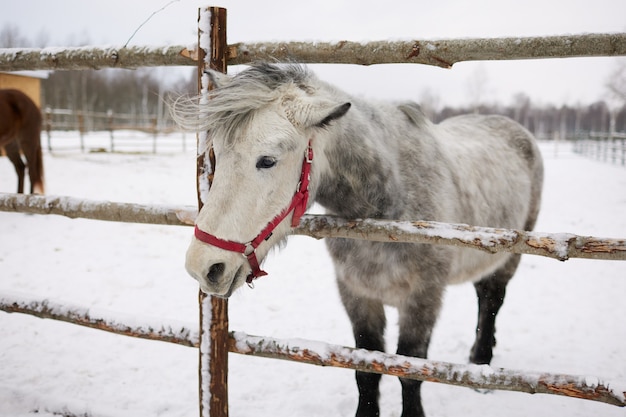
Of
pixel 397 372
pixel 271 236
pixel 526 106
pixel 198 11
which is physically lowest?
pixel 397 372

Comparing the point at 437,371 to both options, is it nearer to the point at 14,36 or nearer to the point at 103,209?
the point at 103,209

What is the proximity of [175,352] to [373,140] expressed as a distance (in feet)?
8.58

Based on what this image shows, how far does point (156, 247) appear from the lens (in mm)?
6344

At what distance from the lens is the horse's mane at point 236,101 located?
1668 mm

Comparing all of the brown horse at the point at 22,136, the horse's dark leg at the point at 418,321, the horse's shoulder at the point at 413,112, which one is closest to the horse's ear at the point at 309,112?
the horse's shoulder at the point at 413,112

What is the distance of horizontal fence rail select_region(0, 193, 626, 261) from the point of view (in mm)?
1579

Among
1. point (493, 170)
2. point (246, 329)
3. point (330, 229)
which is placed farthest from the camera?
point (246, 329)

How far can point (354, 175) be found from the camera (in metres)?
2.05

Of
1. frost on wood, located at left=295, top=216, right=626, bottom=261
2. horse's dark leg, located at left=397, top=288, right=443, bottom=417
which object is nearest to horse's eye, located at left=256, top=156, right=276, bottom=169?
frost on wood, located at left=295, top=216, right=626, bottom=261

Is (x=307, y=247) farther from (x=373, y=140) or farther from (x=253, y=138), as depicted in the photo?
(x=253, y=138)

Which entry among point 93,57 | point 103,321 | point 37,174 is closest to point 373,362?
point 103,321

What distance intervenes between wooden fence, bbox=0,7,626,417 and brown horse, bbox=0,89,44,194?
6254 millimetres

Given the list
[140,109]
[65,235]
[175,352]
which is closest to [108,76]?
[140,109]

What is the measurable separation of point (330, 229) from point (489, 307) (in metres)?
2.42
